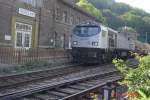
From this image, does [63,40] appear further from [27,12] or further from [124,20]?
[124,20]

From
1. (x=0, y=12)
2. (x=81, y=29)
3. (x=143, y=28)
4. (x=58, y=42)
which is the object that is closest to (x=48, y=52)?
(x=81, y=29)

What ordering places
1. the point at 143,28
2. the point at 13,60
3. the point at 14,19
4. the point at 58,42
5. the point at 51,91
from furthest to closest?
the point at 143,28 < the point at 58,42 < the point at 14,19 < the point at 13,60 < the point at 51,91

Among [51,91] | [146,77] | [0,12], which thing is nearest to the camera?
[146,77]

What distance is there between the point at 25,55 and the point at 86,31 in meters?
5.50

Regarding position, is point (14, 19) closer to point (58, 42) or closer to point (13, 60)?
point (13, 60)

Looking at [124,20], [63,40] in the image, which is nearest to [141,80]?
[63,40]

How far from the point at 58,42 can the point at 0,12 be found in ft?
42.9

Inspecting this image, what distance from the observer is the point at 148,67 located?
674 centimetres

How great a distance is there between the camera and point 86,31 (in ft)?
83.0

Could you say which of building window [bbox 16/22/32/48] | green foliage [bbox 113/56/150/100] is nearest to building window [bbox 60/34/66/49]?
building window [bbox 16/22/32/48]

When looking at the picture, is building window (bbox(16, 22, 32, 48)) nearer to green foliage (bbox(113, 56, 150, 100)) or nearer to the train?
the train

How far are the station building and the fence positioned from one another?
9.67 ft

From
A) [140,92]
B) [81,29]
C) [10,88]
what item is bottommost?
[10,88]

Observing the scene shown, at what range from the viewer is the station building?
2597 cm
